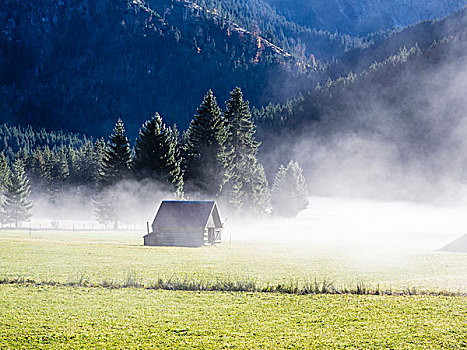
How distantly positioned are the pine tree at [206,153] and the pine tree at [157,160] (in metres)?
5.67

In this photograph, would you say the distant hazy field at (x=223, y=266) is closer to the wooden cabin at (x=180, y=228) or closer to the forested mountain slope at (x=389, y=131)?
the wooden cabin at (x=180, y=228)

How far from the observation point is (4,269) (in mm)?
33375

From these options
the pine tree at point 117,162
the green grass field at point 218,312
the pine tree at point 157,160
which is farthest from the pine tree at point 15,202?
the green grass field at point 218,312

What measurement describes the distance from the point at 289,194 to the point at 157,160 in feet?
148

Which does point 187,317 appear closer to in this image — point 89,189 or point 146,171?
point 146,171

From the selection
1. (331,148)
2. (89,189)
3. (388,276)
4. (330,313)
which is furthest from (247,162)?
(331,148)

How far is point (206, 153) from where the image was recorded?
91250mm

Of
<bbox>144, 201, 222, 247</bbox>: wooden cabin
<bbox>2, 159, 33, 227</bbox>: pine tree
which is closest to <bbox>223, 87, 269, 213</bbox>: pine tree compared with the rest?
<bbox>144, 201, 222, 247</bbox>: wooden cabin

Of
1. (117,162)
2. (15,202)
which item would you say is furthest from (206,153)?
(15,202)

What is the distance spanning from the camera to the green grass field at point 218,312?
18.4 m

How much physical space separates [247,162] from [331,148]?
88220 mm

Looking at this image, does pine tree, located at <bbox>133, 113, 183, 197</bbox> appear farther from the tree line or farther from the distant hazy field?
the distant hazy field

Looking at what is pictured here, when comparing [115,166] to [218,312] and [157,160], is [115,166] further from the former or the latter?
[218,312]

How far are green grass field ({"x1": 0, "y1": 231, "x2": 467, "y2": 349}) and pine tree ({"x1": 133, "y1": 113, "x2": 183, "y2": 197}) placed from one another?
45.1 metres
